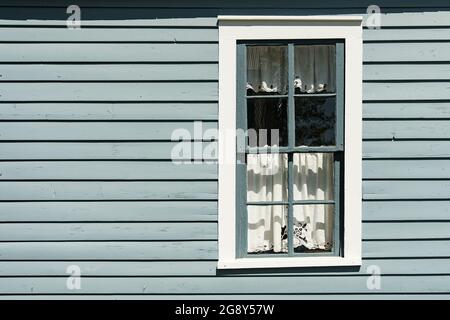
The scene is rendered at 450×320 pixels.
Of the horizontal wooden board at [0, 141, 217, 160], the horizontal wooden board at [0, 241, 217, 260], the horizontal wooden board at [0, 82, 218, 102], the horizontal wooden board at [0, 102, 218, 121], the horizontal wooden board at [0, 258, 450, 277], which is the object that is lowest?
the horizontal wooden board at [0, 258, 450, 277]

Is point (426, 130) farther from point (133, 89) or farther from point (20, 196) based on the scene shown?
point (20, 196)

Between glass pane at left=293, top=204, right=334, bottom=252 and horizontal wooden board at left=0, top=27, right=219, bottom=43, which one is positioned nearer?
horizontal wooden board at left=0, top=27, right=219, bottom=43

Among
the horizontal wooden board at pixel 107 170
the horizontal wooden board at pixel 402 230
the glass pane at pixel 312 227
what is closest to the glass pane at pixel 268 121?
the horizontal wooden board at pixel 107 170

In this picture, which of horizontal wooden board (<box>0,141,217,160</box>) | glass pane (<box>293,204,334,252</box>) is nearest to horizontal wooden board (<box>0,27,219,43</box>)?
horizontal wooden board (<box>0,141,217,160</box>)

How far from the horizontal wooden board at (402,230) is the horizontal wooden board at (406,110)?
2.65 feet

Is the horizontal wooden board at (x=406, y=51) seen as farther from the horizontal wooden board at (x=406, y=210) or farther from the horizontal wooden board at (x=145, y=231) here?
the horizontal wooden board at (x=145, y=231)

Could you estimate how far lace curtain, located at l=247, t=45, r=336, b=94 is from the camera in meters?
4.61

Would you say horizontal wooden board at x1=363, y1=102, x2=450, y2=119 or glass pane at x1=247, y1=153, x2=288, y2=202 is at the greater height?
horizontal wooden board at x1=363, y1=102, x2=450, y2=119

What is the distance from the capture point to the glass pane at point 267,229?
4.64m

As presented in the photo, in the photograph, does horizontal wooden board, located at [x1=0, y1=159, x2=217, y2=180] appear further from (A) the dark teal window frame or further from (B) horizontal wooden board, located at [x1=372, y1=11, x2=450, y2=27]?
(B) horizontal wooden board, located at [x1=372, y1=11, x2=450, y2=27]

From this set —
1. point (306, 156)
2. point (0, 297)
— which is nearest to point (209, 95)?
point (306, 156)

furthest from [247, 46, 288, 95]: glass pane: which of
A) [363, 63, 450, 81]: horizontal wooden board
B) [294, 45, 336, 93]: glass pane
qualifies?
[363, 63, 450, 81]: horizontal wooden board

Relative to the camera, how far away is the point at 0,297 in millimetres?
4578

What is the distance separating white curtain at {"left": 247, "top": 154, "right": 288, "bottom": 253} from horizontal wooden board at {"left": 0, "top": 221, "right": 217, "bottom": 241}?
0.33 meters
